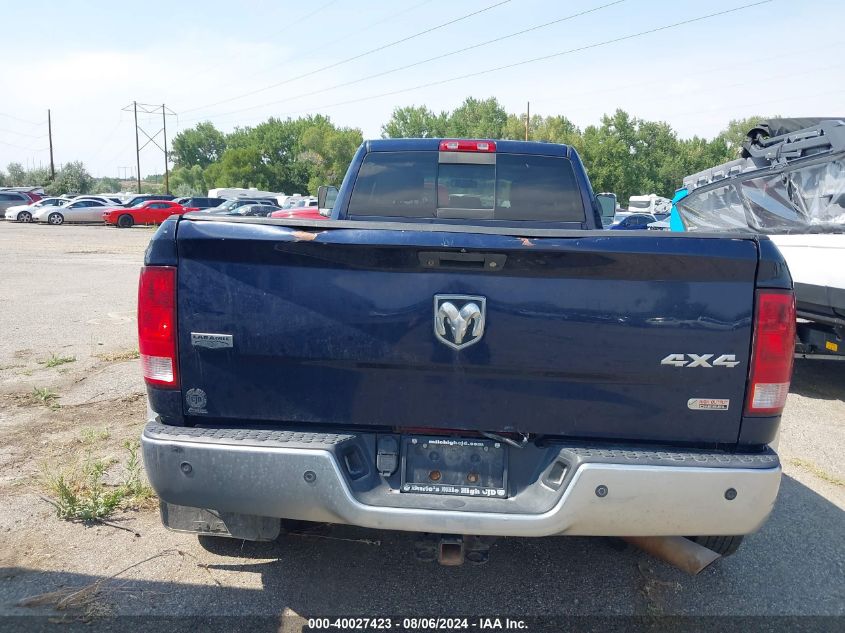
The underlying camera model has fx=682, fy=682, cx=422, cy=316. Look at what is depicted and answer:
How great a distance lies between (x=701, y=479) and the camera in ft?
8.23

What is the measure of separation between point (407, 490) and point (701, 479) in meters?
1.10

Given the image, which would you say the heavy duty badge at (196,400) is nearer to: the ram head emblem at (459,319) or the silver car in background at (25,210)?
the ram head emblem at (459,319)

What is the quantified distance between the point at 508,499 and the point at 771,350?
1138 millimetres

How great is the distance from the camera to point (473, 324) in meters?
2.57

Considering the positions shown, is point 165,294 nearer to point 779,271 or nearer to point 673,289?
point 673,289

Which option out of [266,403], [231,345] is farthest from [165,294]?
[266,403]

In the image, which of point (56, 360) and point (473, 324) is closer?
point (473, 324)

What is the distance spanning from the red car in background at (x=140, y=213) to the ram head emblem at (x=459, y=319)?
37.9 m

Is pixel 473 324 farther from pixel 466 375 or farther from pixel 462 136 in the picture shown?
pixel 462 136

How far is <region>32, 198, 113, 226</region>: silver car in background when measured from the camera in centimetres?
3912

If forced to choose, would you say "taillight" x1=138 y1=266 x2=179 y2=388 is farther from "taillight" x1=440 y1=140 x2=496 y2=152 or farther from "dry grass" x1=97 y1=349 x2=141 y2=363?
"dry grass" x1=97 y1=349 x2=141 y2=363

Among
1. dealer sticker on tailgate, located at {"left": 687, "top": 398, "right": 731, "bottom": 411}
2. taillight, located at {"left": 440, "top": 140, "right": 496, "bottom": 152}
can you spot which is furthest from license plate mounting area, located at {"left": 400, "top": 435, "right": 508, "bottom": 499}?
taillight, located at {"left": 440, "top": 140, "right": 496, "bottom": 152}

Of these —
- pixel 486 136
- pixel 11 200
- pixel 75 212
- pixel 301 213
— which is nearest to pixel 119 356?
pixel 301 213

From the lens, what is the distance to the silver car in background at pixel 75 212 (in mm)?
39125
